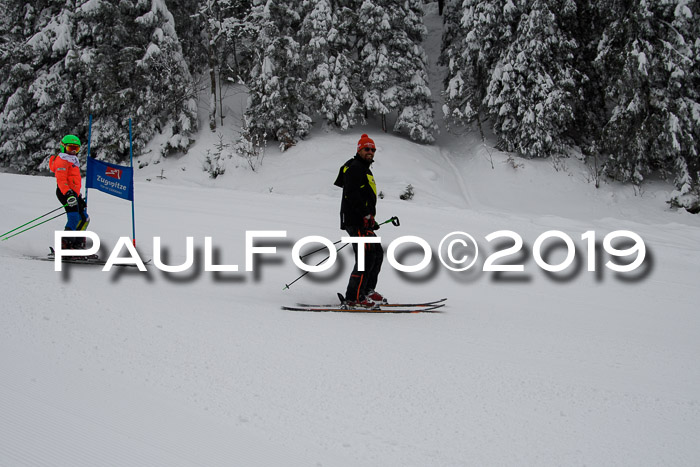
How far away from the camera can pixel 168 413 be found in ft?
9.04

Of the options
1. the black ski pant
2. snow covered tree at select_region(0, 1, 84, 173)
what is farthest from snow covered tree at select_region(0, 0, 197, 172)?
the black ski pant

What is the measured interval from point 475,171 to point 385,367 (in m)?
17.3

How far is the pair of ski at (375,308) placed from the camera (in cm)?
543

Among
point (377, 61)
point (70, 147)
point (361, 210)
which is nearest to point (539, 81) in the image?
point (377, 61)

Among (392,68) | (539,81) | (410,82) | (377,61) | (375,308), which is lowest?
(375,308)

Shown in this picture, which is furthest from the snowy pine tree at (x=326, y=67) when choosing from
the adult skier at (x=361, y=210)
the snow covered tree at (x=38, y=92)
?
the adult skier at (x=361, y=210)

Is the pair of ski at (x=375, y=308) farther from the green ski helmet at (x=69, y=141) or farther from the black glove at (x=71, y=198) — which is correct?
the green ski helmet at (x=69, y=141)

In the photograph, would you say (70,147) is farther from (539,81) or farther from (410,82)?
(539,81)

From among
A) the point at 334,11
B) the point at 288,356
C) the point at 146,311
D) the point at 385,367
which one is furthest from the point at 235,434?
the point at 334,11

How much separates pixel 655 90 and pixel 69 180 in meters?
17.9

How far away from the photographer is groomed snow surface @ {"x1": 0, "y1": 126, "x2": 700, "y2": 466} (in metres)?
2.58

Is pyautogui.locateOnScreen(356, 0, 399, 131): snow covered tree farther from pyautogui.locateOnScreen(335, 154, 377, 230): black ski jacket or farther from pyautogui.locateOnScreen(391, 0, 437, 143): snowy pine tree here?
pyautogui.locateOnScreen(335, 154, 377, 230): black ski jacket

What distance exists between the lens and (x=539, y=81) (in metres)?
18.3

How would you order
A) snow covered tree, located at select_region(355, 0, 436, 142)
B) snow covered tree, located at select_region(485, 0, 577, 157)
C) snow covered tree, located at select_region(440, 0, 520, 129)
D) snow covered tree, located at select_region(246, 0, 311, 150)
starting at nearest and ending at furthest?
snow covered tree, located at select_region(485, 0, 577, 157), snow covered tree, located at select_region(440, 0, 520, 129), snow covered tree, located at select_region(246, 0, 311, 150), snow covered tree, located at select_region(355, 0, 436, 142)
